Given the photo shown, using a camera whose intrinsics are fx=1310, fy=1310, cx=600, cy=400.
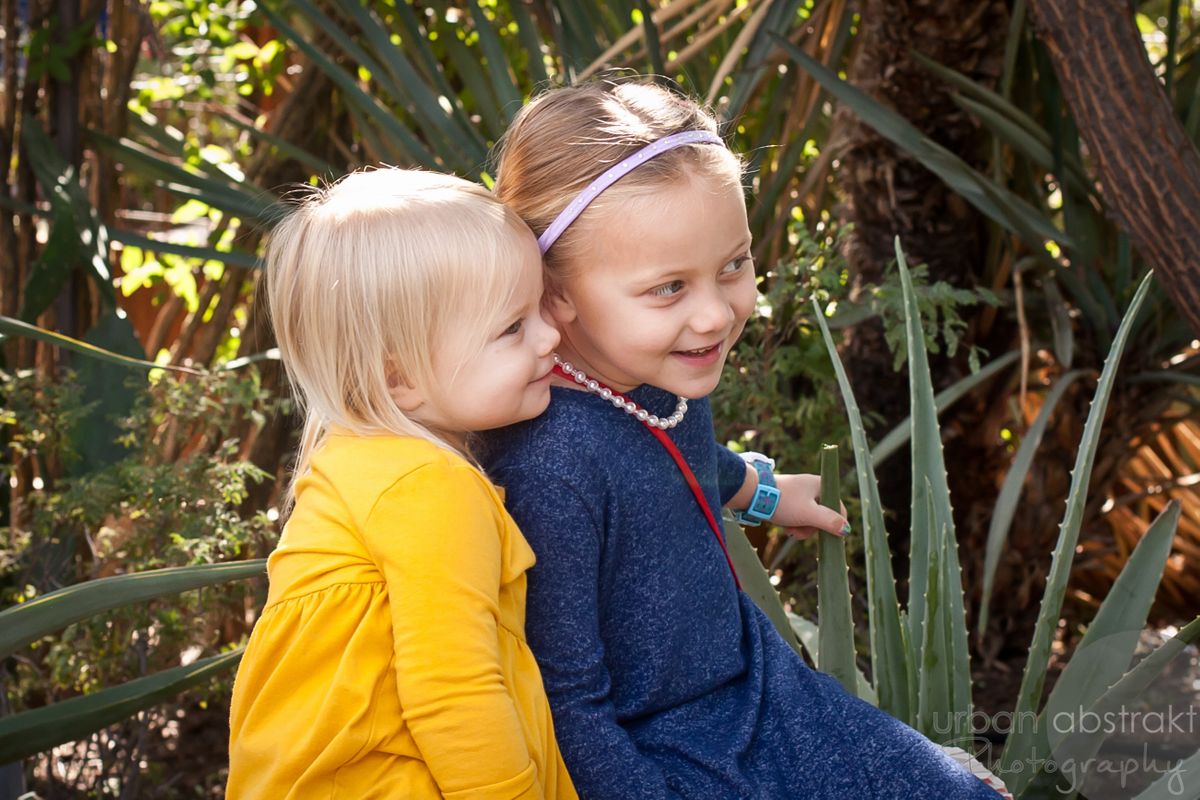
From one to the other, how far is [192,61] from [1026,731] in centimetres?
249

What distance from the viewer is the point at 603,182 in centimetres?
119

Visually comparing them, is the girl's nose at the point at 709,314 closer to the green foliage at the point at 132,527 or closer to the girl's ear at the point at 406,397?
the girl's ear at the point at 406,397

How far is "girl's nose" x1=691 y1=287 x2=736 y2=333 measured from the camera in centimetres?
119

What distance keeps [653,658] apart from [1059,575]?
0.53 metres

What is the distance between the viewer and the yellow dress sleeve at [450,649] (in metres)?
1.01

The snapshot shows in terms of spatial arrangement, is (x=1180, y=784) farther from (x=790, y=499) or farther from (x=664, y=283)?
(x=664, y=283)

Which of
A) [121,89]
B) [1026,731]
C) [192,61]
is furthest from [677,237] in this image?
[192,61]

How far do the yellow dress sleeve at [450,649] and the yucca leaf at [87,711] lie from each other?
1.54 feet

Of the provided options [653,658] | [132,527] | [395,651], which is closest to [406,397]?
[395,651]

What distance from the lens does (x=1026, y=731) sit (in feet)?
4.91

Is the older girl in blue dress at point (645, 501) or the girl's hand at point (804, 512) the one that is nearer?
the older girl in blue dress at point (645, 501)

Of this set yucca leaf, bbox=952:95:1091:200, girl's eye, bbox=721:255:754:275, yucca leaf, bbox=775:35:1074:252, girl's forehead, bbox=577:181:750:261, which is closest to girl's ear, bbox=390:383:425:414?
girl's forehead, bbox=577:181:750:261

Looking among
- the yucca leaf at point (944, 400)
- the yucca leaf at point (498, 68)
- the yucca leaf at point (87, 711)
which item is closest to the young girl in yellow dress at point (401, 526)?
the yucca leaf at point (87, 711)

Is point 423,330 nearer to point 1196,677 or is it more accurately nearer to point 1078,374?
point 1078,374
